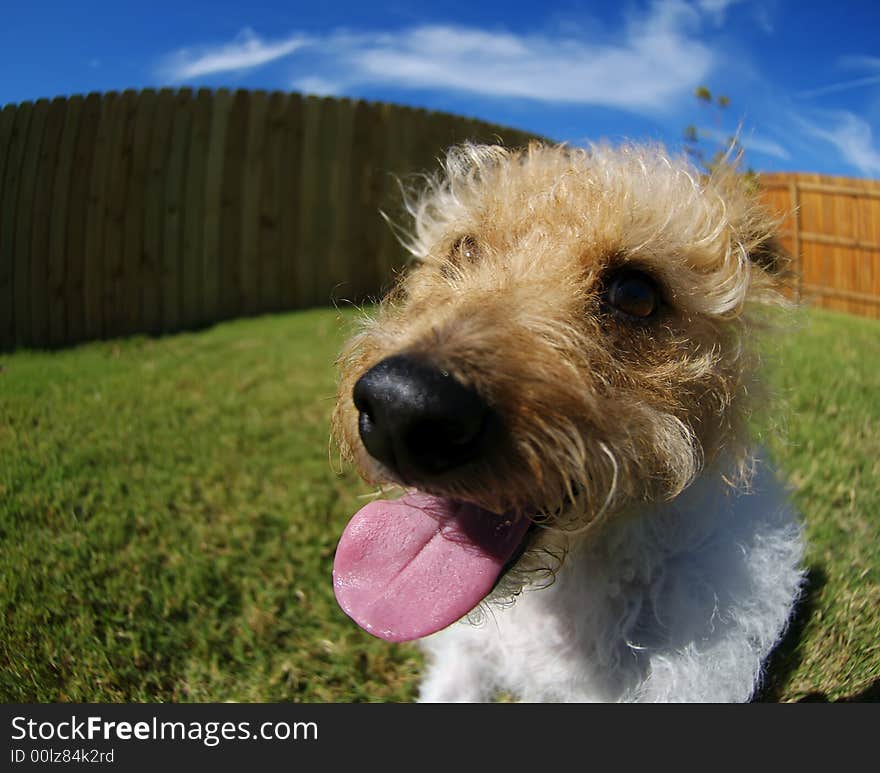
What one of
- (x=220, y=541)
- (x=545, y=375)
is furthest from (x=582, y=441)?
(x=220, y=541)

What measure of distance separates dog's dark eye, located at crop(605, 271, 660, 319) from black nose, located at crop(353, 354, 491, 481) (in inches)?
31.1

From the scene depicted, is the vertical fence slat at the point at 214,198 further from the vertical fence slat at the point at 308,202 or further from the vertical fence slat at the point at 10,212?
the vertical fence slat at the point at 10,212

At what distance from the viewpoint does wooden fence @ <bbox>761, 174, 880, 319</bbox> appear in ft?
13.8

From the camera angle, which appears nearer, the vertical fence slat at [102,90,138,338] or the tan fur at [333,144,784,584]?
the tan fur at [333,144,784,584]

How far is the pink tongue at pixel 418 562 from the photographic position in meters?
1.82

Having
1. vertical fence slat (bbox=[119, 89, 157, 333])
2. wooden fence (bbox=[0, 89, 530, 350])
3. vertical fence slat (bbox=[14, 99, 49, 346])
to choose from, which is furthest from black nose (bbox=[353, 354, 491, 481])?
vertical fence slat (bbox=[119, 89, 157, 333])

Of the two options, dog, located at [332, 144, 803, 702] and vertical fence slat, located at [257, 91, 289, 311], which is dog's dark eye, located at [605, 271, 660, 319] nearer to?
dog, located at [332, 144, 803, 702]

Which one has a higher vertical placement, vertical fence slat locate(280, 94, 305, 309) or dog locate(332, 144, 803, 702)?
vertical fence slat locate(280, 94, 305, 309)

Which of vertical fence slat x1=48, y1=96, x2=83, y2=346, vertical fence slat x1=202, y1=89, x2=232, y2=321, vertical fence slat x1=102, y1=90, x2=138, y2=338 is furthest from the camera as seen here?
vertical fence slat x1=202, y1=89, x2=232, y2=321

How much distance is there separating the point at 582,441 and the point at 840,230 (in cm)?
382

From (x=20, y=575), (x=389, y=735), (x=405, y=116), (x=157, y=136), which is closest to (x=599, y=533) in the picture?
(x=389, y=735)

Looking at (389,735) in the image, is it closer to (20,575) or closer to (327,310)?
(20,575)

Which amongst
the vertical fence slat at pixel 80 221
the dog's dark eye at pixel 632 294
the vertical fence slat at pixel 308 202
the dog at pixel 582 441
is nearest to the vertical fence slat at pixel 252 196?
the vertical fence slat at pixel 308 202

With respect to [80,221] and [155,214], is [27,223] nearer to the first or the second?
[80,221]
